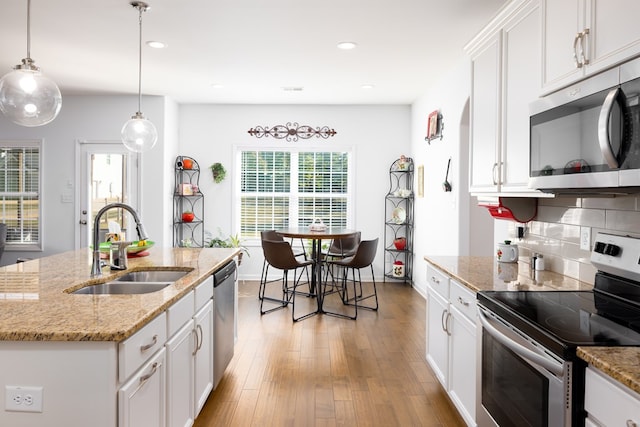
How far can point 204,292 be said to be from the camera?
2.50 metres

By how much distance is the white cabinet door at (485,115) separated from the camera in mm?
2623

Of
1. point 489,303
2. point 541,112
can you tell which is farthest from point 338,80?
point 489,303

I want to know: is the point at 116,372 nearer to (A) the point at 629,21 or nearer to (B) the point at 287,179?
(A) the point at 629,21

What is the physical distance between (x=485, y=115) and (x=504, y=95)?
259 mm

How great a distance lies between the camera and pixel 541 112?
205cm

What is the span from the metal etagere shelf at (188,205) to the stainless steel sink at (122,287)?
4.07 meters

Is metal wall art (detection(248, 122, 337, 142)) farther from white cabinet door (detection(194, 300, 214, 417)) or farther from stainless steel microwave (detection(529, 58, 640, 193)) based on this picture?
stainless steel microwave (detection(529, 58, 640, 193))

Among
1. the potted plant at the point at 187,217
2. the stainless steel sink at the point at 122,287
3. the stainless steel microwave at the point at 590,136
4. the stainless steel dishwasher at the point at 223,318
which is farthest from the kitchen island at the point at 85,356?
the potted plant at the point at 187,217

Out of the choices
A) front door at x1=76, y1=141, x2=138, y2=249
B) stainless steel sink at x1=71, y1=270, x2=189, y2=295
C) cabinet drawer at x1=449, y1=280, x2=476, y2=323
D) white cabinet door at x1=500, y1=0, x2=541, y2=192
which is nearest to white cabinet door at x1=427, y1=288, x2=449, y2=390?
cabinet drawer at x1=449, y1=280, x2=476, y2=323

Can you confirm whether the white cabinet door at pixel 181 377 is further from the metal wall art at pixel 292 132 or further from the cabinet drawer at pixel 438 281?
the metal wall art at pixel 292 132

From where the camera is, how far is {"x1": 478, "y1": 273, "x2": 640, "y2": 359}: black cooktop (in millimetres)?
1412

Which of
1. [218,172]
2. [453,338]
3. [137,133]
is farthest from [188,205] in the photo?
[453,338]

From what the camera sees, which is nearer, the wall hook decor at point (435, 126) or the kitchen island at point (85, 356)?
the kitchen island at point (85, 356)

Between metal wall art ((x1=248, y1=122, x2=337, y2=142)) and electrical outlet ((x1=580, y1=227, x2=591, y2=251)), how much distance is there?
4.64 metres
